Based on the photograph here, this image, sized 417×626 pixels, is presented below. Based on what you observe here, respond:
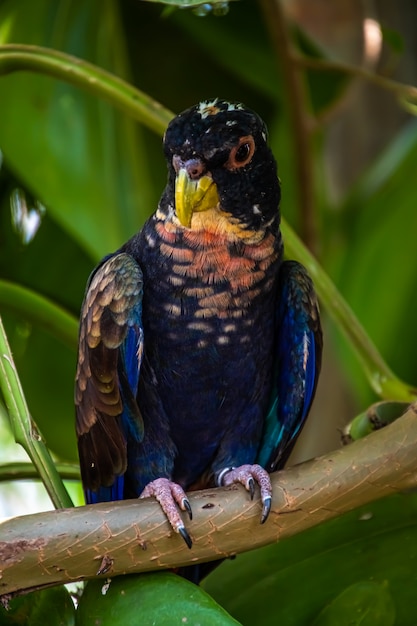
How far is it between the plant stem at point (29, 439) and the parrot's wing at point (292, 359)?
457mm

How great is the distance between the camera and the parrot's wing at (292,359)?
140cm

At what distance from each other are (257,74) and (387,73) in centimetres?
28

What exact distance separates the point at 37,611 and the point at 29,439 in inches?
7.2

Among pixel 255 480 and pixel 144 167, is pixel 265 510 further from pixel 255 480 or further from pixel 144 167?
pixel 144 167

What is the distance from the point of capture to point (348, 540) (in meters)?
1.27

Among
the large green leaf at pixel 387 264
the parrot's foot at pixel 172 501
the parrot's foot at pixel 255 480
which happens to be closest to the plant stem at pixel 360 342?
the parrot's foot at pixel 255 480

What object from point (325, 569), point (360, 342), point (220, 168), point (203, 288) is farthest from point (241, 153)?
point (325, 569)

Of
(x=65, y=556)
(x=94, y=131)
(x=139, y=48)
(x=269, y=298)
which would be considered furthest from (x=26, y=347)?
(x=65, y=556)

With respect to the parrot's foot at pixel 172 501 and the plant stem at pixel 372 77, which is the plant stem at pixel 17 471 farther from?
the plant stem at pixel 372 77

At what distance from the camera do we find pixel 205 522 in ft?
3.43

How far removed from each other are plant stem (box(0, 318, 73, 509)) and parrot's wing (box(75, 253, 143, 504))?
216 mm

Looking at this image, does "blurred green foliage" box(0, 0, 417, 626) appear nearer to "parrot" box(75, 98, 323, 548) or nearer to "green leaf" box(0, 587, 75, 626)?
"parrot" box(75, 98, 323, 548)

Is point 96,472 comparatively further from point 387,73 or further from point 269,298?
point 387,73

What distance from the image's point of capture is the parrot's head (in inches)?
48.1
